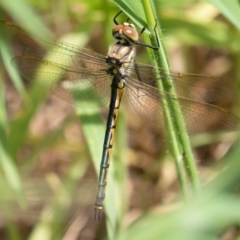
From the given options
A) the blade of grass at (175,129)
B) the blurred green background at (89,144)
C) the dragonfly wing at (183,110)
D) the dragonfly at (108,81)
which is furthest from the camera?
the blurred green background at (89,144)

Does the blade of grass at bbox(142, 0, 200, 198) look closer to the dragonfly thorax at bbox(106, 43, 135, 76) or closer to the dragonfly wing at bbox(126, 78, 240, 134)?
the dragonfly wing at bbox(126, 78, 240, 134)

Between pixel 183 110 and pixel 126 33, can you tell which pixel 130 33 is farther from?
pixel 183 110

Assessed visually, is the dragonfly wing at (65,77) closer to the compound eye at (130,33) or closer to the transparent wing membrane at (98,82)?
the transparent wing membrane at (98,82)

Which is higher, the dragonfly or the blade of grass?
the dragonfly

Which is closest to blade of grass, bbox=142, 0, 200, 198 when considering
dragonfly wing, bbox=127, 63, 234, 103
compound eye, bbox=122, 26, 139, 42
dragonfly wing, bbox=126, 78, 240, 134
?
dragonfly wing, bbox=126, 78, 240, 134

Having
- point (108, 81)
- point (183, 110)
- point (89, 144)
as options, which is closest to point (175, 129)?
point (183, 110)

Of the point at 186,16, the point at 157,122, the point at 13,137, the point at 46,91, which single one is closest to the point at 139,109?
the point at 157,122

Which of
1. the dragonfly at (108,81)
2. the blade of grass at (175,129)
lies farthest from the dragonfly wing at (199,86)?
the blade of grass at (175,129)
